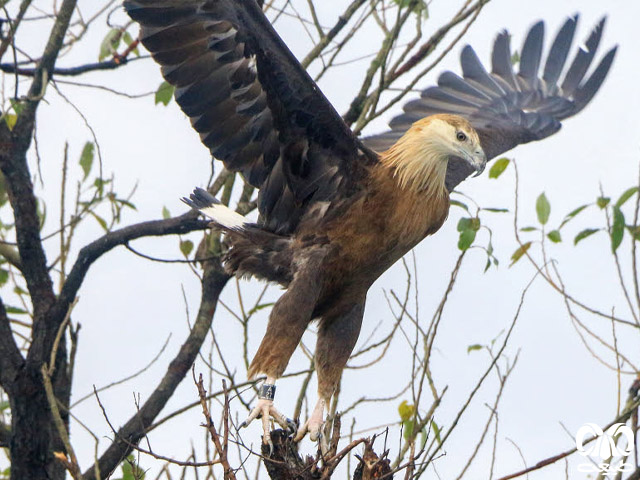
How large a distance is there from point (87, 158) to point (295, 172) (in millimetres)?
1401

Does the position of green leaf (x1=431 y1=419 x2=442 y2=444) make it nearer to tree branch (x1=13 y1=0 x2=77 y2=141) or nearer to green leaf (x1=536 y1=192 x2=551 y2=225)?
green leaf (x1=536 y1=192 x2=551 y2=225)

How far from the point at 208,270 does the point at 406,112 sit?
A: 1669mm

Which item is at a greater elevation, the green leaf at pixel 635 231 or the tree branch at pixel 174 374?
the tree branch at pixel 174 374

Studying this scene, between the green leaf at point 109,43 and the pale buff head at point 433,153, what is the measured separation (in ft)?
6.47

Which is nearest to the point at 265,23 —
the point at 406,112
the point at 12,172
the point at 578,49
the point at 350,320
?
the point at 350,320

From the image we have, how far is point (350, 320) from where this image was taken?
5.44 metres

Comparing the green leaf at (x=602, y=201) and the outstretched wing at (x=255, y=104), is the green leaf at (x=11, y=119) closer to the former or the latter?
the outstretched wing at (x=255, y=104)

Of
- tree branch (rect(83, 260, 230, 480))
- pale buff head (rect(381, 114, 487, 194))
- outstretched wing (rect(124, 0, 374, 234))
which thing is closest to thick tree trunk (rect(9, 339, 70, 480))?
tree branch (rect(83, 260, 230, 480))

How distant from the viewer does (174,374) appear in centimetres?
618

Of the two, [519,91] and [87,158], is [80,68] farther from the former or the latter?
[519,91]

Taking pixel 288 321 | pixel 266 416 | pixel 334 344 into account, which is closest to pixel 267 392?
pixel 266 416

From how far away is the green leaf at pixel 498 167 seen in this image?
5629mm

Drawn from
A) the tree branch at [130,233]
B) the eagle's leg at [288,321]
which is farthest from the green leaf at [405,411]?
the tree branch at [130,233]

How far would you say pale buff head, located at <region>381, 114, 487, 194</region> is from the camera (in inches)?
206
